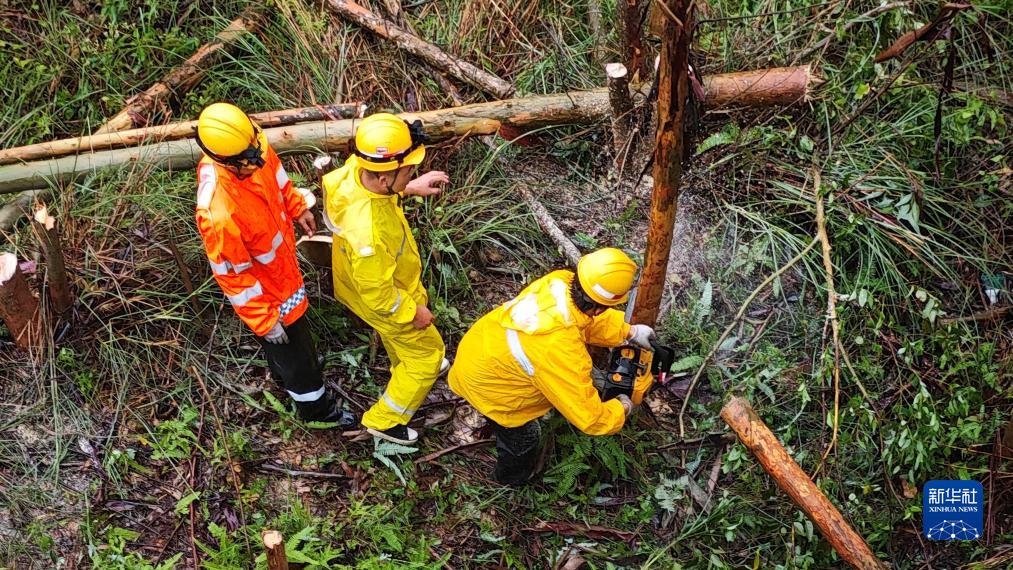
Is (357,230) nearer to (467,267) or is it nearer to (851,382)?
(467,267)

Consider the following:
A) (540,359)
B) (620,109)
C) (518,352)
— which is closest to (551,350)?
(540,359)

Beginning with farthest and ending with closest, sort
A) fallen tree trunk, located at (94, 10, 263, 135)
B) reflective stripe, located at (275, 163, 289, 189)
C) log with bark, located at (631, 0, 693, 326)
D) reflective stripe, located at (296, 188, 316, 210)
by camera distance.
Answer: fallen tree trunk, located at (94, 10, 263, 135), reflective stripe, located at (296, 188, 316, 210), reflective stripe, located at (275, 163, 289, 189), log with bark, located at (631, 0, 693, 326)

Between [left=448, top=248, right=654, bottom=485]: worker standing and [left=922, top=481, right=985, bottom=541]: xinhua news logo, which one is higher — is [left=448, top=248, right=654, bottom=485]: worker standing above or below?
above

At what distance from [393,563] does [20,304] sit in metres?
2.49

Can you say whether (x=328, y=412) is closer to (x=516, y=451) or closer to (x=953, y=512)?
(x=516, y=451)

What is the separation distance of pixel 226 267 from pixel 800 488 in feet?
9.41

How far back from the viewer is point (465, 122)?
4.96 meters

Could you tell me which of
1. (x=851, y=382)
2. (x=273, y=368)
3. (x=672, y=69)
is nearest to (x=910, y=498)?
(x=851, y=382)

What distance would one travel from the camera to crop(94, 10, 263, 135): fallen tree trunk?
18.1 feet

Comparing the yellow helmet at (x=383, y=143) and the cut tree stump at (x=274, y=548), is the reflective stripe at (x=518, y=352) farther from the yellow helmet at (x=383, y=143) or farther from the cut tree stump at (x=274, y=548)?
the cut tree stump at (x=274, y=548)

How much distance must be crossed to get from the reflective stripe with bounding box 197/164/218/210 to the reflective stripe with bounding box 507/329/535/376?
4.93 feet

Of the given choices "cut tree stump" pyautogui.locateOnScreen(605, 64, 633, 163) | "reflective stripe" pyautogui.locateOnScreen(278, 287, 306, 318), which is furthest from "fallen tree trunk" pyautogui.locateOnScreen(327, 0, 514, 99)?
"reflective stripe" pyautogui.locateOnScreen(278, 287, 306, 318)

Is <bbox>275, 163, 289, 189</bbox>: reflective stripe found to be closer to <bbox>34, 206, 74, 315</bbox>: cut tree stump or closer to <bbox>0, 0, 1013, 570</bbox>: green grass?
<bbox>0, 0, 1013, 570</bbox>: green grass

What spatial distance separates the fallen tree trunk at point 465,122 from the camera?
4684 mm
